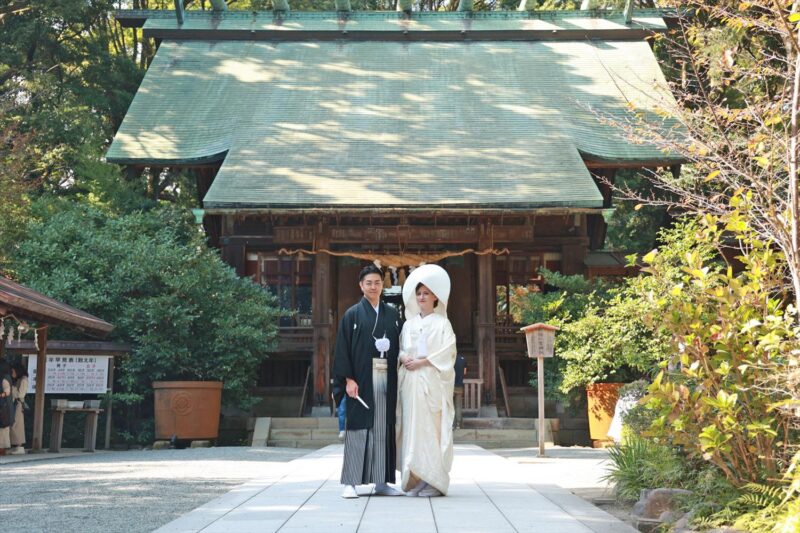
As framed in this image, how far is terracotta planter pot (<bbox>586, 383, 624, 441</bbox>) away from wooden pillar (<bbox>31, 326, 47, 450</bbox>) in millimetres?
8528

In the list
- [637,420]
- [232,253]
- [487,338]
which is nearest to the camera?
[637,420]

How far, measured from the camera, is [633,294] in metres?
16.7

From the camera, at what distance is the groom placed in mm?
7586

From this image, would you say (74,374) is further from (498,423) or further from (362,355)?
(362,355)

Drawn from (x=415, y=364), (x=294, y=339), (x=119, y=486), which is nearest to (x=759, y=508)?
(x=415, y=364)

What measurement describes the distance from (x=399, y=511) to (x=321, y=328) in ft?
37.0

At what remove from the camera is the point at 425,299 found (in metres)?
7.83

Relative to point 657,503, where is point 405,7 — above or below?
above

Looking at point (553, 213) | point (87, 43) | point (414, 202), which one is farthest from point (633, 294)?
point (87, 43)

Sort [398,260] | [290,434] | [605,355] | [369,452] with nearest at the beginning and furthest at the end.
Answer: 1. [369,452]
2. [605,355]
3. [290,434]
4. [398,260]

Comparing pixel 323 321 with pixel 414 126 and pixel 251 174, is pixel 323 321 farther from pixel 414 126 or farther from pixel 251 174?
pixel 414 126

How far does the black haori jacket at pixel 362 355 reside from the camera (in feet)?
25.2

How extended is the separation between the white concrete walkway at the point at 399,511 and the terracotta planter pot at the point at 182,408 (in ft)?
21.9

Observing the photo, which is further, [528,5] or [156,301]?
[528,5]
